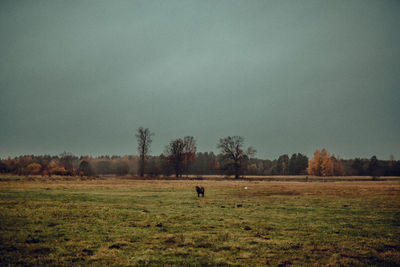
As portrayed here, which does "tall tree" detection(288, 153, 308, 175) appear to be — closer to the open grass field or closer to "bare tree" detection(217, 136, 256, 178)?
"bare tree" detection(217, 136, 256, 178)

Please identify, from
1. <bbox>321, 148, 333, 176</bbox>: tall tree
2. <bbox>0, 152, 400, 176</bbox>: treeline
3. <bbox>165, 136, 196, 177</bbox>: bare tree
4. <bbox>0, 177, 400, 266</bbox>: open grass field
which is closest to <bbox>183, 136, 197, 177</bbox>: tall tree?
<bbox>165, 136, 196, 177</bbox>: bare tree

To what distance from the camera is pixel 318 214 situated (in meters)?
16.7

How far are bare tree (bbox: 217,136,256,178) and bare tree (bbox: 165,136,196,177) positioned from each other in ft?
A: 47.9

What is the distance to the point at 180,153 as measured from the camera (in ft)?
279

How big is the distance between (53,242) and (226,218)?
31.4ft

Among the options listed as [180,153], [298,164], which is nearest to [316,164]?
[298,164]

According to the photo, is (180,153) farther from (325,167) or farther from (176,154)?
(325,167)

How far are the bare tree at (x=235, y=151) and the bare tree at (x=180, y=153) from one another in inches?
574

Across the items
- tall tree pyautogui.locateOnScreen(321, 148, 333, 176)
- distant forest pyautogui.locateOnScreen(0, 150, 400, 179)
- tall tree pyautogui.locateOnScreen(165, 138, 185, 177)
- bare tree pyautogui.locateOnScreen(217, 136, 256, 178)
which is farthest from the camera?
tall tree pyautogui.locateOnScreen(321, 148, 333, 176)

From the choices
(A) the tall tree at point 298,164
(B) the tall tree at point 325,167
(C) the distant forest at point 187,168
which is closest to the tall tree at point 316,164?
(C) the distant forest at point 187,168

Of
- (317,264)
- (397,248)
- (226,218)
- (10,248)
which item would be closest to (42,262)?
(10,248)

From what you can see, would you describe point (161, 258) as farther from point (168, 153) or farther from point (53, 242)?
point (168, 153)

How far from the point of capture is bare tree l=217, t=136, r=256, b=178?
253ft

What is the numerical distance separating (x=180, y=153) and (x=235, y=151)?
20573 mm
